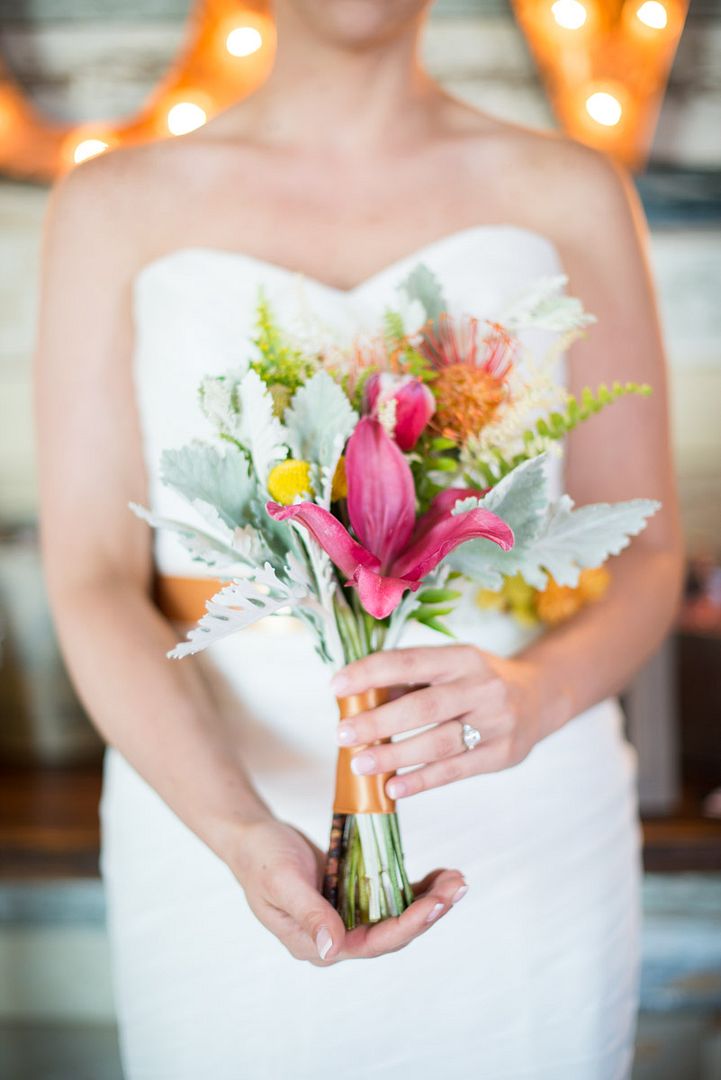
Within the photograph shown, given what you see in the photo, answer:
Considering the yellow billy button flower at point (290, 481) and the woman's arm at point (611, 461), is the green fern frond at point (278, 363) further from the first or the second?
the woman's arm at point (611, 461)

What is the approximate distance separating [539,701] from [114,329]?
0.60 meters

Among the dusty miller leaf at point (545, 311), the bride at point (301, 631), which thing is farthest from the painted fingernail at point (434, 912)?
the dusty miller leaf at point (545, 311)

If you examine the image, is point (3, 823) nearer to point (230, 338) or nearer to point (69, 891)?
point (69, 891)

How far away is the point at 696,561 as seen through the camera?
7.55 ft

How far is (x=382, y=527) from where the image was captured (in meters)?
0.74

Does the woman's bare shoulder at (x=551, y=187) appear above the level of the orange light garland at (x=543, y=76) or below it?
below

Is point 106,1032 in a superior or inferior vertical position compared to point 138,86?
inferior

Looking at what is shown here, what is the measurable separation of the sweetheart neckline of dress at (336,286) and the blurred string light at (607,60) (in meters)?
1.02

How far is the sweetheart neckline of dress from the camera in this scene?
116 centimetres

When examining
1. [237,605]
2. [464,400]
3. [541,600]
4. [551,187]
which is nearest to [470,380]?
[464,400]

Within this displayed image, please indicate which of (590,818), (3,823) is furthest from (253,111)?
(3,823)

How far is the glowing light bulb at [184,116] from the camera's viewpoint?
6.95ft

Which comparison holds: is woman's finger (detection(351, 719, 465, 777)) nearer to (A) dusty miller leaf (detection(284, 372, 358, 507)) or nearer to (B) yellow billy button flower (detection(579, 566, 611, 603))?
(A) dusty miller leaf (detection(284, 372, 358, 507))

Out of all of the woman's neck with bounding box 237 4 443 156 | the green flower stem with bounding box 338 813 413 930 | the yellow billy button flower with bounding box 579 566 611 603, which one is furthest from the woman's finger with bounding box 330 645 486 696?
the woman's neck with bounding box 237 4 443 156
